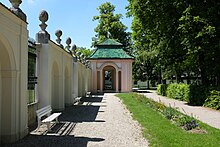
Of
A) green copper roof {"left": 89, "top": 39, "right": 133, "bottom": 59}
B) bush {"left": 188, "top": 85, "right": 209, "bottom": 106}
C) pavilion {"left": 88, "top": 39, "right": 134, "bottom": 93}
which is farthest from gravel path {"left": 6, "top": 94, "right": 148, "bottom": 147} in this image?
green copper roof {"left": 89, "top": 39, "right": 133, "bottom": 59}

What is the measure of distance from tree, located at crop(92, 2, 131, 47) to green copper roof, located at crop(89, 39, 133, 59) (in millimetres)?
14785

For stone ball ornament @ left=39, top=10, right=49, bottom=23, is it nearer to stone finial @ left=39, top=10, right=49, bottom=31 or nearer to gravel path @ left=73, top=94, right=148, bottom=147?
stone finial @ left=39, top=10, right=49, bottom=31

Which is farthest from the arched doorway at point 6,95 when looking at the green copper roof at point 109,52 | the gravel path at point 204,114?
the green copper roof at point 109,52

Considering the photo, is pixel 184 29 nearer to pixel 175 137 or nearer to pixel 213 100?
pixel 213 100

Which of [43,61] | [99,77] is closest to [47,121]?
[43,61]

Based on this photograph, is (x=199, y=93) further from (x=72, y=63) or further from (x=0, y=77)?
(x=0, y=77)

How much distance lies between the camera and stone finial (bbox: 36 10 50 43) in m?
11.0

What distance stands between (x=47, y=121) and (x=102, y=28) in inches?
1948

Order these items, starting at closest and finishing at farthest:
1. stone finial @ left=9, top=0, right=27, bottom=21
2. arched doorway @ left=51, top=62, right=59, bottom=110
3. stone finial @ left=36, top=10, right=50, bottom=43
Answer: stone finial @ left=9, top=0, right=27, bottom=21 → stone finial @ left=36, top=10, right=50, bottom=43 → arched doorway @ left=51, top=62, right=59, bottom=110

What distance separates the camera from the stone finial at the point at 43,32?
11.0 meters

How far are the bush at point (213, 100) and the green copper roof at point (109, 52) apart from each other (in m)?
20.7

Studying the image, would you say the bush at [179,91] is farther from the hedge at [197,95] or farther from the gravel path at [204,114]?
the gravel path at [204,114]

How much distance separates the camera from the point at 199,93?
19.4m

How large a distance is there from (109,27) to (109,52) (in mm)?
17914
